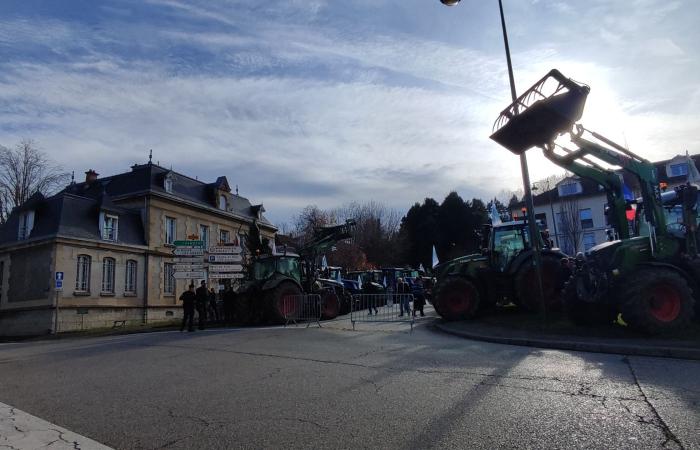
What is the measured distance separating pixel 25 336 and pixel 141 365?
2356 cm

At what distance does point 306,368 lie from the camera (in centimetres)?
750

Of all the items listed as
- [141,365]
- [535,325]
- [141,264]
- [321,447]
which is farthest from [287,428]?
[141,264]

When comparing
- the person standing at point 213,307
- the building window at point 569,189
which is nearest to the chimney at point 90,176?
the person standing at point 213,307

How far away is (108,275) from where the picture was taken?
30.4 metres

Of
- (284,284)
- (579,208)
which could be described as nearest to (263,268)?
→ (284,284)

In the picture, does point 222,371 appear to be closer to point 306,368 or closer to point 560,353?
point 306,368

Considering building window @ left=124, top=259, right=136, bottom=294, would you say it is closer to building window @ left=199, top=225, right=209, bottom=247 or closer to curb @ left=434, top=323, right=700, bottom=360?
building window @ left=199, top=225, right=209, bottom=247

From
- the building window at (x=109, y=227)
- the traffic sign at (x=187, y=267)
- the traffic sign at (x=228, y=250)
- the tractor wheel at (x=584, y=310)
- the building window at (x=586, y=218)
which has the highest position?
the building window at (x=586, y=218)

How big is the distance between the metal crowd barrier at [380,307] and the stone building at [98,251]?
8343 millimetres

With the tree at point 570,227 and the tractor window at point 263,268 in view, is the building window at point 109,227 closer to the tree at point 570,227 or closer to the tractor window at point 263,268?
the tractor window at point 263,268

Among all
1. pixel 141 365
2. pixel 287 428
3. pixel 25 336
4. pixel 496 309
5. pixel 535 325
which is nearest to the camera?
pixel 287 428

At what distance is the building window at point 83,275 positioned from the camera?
28484 mm

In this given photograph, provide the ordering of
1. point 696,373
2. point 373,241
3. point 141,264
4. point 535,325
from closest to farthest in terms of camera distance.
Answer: point 696,373
point 535,325
point 141,264
point 373,241

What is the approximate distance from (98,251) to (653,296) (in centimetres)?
3021
